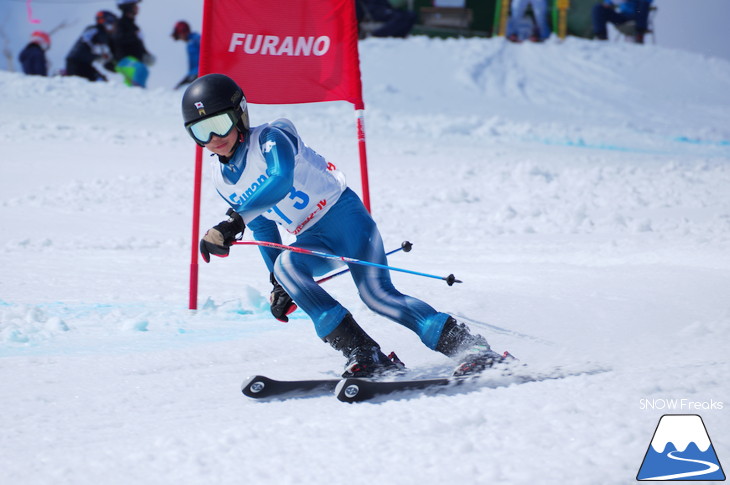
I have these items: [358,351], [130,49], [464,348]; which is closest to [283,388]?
[358,351]

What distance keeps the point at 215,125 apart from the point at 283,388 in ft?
3.75

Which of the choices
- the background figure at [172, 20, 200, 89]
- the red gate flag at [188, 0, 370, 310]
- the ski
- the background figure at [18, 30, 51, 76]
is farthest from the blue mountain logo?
the background figure at [18, 30, 51, 76]

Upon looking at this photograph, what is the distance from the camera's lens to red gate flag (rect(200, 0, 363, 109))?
16.0 feet

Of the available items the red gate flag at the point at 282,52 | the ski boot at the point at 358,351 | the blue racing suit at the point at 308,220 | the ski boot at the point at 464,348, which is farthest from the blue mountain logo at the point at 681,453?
the red gate flag at the point at 282,52

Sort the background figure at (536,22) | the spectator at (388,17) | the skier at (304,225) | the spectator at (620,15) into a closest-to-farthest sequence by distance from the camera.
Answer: the skier at (304,225), the spectator at (388,17), the spectator at (620,15), the background figure at (536,22)

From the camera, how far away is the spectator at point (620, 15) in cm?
1770

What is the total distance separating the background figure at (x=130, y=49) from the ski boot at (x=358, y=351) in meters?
10.7

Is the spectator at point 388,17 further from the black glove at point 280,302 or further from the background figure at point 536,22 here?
the black glove at point 280,302

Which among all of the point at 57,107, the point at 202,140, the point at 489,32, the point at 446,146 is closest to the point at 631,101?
the point at 489,32

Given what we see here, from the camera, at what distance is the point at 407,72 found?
56.0ft

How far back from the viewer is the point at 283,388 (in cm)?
327

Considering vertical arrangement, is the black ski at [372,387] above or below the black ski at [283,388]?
above

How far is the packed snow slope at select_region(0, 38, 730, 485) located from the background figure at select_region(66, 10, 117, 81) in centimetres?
122

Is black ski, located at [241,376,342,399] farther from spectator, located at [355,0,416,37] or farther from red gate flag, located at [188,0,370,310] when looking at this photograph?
spectator, located at [355,0,416,37]
